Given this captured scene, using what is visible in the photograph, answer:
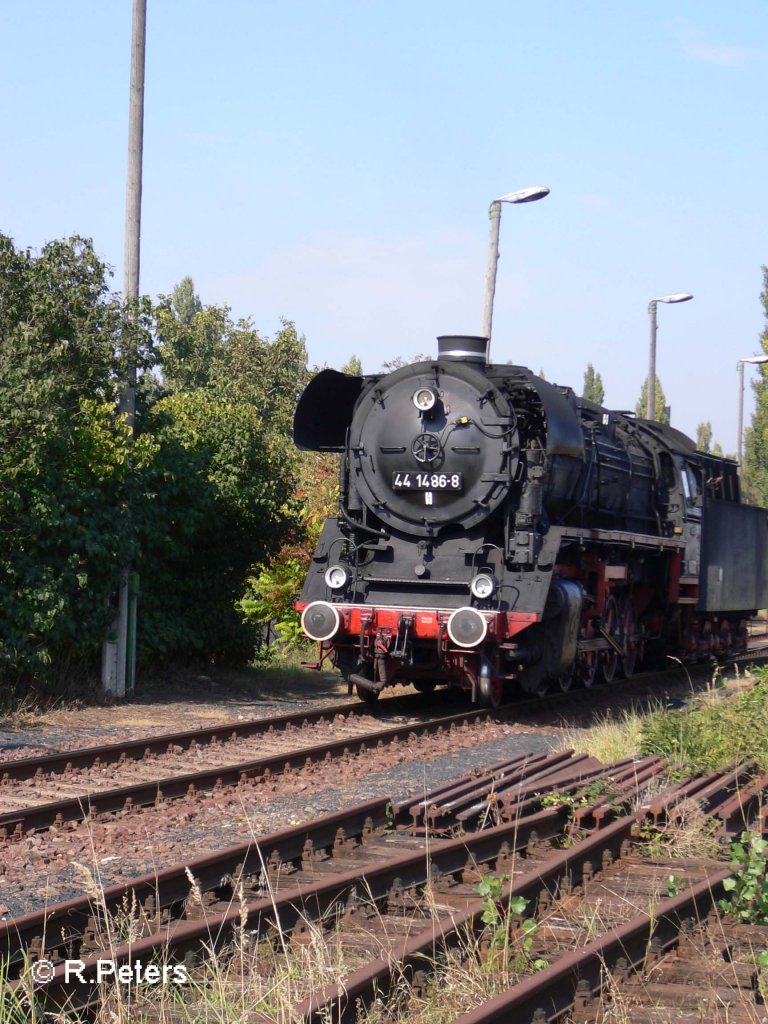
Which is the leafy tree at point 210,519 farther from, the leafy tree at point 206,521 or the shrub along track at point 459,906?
the shrub along track at point 459,906

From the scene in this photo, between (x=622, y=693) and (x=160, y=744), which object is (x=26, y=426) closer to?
(x=160, y=744)

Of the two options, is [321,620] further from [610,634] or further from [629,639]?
[629,639]

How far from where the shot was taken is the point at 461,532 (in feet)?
40.3

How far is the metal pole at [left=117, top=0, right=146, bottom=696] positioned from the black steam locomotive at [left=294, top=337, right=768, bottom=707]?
6.25 feet

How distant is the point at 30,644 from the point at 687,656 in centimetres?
979

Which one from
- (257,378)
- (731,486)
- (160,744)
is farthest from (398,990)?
(257,378)

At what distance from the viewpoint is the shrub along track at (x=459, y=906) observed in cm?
423

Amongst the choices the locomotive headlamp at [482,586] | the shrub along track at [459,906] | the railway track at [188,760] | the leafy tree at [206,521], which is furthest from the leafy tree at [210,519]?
the shrub along track at [459,906]

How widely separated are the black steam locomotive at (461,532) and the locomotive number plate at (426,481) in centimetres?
2

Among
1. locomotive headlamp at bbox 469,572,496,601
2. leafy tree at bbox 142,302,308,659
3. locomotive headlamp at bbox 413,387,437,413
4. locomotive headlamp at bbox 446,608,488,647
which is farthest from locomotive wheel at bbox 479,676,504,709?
leafy tree at bbox 142,302,308,659

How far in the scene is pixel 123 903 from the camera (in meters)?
4.81

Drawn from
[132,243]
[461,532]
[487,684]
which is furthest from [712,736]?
[132,243]

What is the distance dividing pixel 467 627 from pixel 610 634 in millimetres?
3805

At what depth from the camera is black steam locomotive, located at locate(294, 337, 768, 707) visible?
11664 mm
